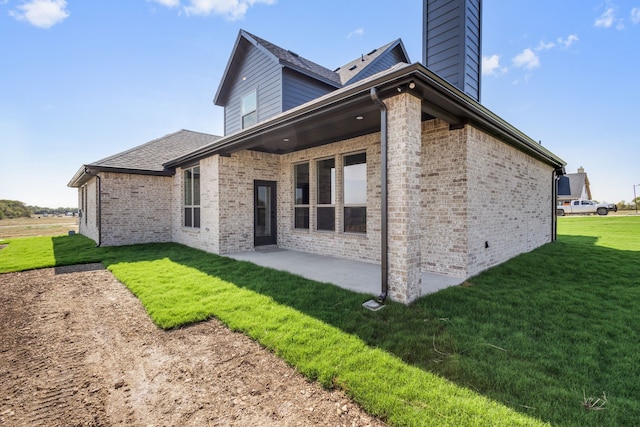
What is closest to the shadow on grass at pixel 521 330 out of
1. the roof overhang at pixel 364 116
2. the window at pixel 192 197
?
the roof overhang at pixel 364 116

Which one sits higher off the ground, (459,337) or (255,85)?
(255,85)

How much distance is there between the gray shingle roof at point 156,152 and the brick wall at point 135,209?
0.42 m

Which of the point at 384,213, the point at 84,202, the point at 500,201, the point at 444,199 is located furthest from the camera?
the point at 84,202

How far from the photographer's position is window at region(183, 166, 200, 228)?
31.9ft

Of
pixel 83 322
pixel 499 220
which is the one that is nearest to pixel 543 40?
pixel 499 220

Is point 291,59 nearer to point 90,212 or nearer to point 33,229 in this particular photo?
point 90,212

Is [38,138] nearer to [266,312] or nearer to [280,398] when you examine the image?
[266,312]

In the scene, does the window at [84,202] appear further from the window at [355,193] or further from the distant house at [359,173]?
the window at [355,193]

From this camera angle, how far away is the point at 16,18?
682 cm

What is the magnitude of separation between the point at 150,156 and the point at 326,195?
8506mm

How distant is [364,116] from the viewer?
5.25 m

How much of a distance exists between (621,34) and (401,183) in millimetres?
11295

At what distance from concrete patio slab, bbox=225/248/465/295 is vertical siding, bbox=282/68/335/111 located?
502 centimetres

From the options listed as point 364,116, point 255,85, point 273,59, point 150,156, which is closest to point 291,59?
point 273,59
